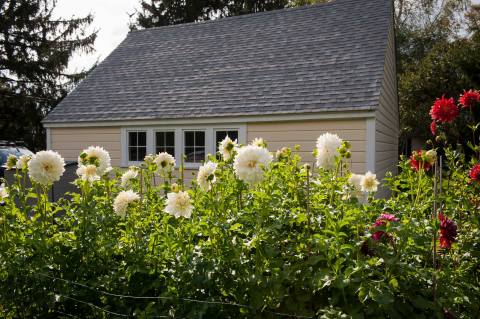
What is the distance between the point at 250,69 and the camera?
382 inches

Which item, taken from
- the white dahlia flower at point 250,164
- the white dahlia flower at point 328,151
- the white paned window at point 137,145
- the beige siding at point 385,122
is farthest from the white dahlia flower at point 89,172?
the white paned window at point 137,145

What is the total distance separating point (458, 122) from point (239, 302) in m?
13.1

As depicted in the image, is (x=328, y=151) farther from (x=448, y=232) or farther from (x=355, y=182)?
(x=448, y=232)

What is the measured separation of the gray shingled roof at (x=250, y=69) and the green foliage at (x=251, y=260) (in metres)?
5.25

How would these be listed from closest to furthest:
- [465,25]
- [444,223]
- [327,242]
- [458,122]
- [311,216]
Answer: [327,242]
[444,223]
[311,216]
[458,122]
[465,25]

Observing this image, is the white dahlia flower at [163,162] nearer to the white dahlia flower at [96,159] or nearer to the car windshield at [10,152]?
the white dahlia flower at [96,159]

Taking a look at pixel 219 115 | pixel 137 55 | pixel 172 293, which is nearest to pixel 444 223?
pixel 172 293

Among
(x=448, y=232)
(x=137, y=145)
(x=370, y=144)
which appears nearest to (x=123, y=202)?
(x=448, y=232)

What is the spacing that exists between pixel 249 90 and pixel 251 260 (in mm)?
7139

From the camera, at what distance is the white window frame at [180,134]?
28.5 ft

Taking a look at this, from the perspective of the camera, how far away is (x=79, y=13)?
20.3 m

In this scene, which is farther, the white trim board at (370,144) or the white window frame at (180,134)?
the white window frame at (180,134)

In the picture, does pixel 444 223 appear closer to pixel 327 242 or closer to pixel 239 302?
pixel 327 242

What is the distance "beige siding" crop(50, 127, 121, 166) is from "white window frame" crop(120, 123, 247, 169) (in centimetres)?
17
